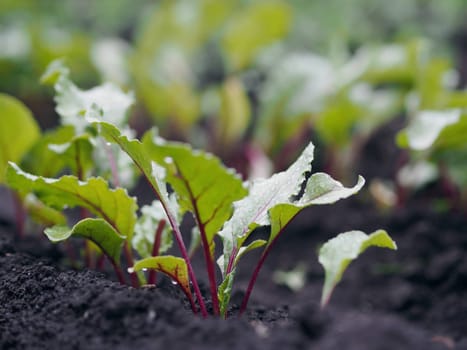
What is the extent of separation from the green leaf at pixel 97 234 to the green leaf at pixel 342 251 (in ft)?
1.42

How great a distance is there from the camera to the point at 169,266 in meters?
1.04

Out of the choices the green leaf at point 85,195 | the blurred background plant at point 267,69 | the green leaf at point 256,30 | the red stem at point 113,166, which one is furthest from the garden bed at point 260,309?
the green leaf at point 256,30

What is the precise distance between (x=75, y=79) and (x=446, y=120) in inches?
89.1

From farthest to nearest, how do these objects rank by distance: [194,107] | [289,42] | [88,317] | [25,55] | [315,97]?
[289,42], [25,55], [194,107], [315,97], [88,317]

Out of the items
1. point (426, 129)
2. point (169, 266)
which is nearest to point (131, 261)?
point (169, 266)

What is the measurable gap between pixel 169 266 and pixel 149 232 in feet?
1.00

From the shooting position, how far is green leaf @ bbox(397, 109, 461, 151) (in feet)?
5.27

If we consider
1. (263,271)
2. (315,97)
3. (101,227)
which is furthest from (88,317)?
(315,97)

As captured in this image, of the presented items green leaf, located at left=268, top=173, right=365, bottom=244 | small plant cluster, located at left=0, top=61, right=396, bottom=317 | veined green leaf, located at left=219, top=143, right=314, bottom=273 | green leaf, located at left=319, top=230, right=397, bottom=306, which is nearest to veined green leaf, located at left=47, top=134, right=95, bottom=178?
small plant cluster, located at left=0, top=61, right=396, bottom=317

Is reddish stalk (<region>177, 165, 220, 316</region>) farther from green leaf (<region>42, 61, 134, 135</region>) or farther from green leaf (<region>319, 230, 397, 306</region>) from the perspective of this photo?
green leaf (<region>42, 61, 134, 135</region>)

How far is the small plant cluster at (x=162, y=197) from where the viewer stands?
976mm

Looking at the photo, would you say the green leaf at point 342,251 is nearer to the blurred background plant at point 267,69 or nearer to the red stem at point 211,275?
the red stem at point 211,275

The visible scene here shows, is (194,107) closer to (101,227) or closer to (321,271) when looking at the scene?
(321,271)

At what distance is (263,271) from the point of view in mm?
2066
